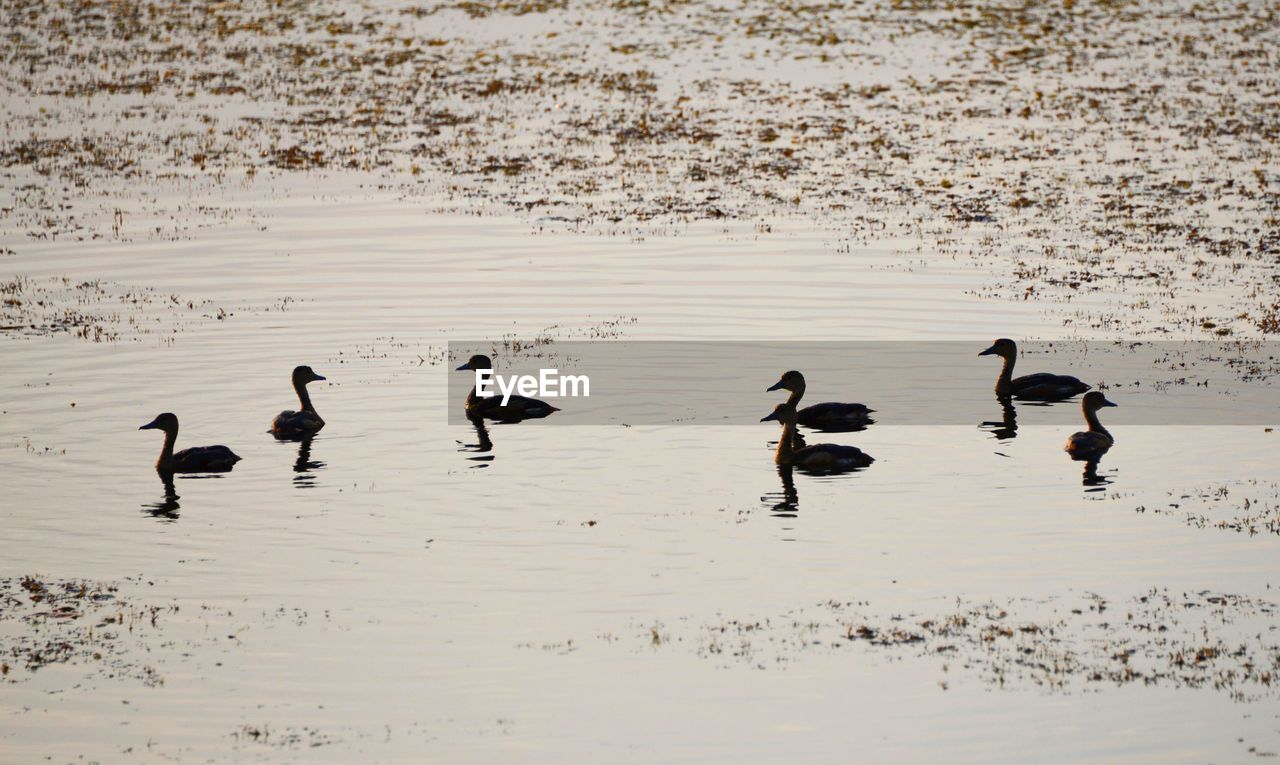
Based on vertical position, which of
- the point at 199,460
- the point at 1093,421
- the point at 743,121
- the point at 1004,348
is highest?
the point at 743,121

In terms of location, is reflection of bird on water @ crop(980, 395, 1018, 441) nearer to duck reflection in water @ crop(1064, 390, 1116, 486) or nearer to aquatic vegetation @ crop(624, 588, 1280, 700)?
duck reflection in water @ crop(1064, 390, 1116, 486)

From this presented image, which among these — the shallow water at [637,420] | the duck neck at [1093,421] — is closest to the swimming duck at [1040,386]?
the shallow water at [637,420]

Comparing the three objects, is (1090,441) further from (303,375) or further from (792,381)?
(303,375)

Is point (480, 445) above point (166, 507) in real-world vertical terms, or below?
above

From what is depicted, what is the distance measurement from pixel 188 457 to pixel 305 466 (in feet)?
4.93

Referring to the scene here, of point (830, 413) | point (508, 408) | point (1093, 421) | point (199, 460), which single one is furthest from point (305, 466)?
point (1093, 421)

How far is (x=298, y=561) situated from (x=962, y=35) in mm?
50030

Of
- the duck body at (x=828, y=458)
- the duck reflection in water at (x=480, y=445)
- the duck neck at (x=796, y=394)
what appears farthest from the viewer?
the duck neck at (x=796, y=394)

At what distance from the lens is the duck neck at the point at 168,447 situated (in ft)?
72.1

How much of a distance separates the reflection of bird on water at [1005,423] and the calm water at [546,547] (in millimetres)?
274

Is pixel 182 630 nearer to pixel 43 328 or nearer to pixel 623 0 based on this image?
pixel 43 328

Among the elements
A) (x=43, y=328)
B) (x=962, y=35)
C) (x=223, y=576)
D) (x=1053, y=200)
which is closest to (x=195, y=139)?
(x=43, y=328)

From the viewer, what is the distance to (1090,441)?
2247 cm

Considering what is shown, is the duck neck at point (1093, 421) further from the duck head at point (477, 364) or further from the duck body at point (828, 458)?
the duck head at point (477, 364)
